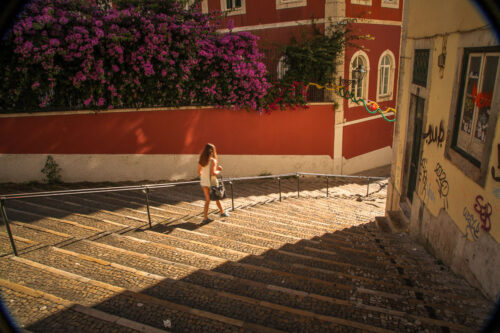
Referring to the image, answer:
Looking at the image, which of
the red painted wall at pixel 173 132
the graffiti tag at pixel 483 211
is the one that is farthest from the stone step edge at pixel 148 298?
the red painted wall at pixel 173 132

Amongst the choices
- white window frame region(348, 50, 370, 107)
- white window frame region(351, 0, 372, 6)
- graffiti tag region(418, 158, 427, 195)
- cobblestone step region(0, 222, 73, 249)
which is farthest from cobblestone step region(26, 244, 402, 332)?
white window frame region(351, 0, 372, 6)

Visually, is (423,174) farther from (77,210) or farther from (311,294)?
(77,210)

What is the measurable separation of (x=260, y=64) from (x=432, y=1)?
18.2 feet

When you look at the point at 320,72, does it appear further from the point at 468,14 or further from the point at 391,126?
the point at 468,14

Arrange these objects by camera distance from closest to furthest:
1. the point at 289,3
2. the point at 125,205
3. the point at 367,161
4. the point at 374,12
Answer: the point at 125,205
the point at 289,3
the point at 374,12
the point at 367,161

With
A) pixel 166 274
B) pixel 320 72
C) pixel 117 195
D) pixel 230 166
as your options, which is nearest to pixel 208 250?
pixel 166 274

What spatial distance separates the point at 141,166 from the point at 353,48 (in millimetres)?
8537

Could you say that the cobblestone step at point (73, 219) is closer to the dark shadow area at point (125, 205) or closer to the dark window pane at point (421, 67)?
the dark shadow area at point (125, 205)

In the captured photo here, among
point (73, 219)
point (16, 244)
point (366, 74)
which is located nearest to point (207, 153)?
point (73, 219)

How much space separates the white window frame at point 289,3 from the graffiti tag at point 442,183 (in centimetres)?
896

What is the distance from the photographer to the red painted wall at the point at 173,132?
30.6ft

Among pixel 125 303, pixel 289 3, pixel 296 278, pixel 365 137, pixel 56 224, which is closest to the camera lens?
pixel 125 303

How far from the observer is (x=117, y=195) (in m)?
7.92

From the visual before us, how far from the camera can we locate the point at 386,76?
1390 centimetres
